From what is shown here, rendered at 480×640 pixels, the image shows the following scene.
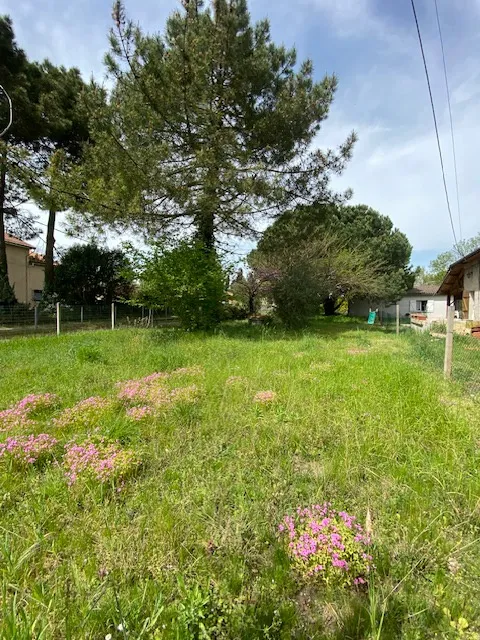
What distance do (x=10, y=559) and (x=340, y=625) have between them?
1.56m

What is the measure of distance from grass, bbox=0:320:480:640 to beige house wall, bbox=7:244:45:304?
19290 mm

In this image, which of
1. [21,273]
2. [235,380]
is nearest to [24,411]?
[235,380]

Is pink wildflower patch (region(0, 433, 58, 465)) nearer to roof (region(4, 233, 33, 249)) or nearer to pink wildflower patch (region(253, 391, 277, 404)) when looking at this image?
pink wildflower patch (region(253, 391, 277, 404))

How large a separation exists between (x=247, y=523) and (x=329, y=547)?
47 cm

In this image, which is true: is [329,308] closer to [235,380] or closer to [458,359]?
[458,359]

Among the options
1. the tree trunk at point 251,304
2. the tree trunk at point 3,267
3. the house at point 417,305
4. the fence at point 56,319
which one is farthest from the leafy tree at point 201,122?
the house at point 417,305

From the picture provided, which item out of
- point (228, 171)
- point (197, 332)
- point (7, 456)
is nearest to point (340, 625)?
point (7, 456)

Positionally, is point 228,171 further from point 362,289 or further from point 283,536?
point 362,289

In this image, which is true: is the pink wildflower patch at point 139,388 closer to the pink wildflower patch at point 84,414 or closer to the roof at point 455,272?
the pink wildflower patch at point 84,414

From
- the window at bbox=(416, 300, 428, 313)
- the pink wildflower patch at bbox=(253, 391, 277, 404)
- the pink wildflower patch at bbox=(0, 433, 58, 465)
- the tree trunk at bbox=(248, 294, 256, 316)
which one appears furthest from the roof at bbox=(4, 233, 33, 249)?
→ the window at bbox=(416, 300, 428, 313)

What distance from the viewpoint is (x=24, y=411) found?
302 cm

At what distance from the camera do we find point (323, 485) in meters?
2.05

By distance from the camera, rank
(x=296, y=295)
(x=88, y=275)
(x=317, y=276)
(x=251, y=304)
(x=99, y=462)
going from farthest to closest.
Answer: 1. (x=251, y=304)
2. (x=88, y=275)
3. (x=317, y=276)
4. (x=296, y=295)
5. (x=99, y=462)

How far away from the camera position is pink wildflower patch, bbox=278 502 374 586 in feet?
4.55
